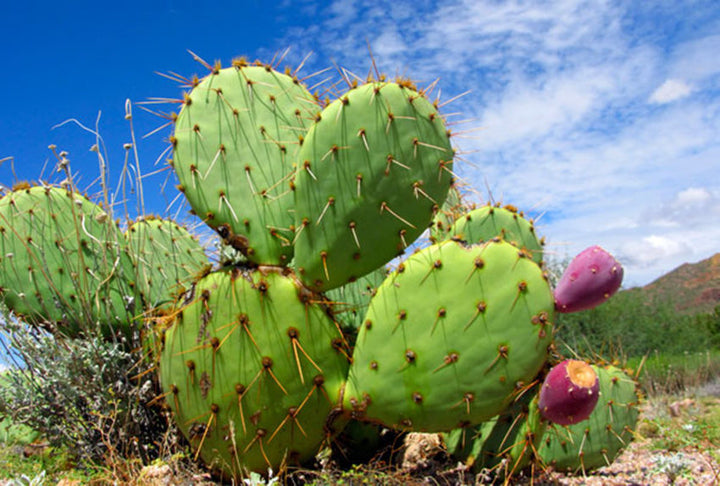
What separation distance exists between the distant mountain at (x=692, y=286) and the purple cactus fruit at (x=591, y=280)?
32801 millimetres

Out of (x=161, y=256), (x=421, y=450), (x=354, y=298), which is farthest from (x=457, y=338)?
(x=161, y=256)

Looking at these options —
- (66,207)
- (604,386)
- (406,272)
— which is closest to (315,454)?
(406,272)

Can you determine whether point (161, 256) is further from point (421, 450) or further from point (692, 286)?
point (692, 286)

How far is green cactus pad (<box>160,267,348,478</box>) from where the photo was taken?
2.35 meters

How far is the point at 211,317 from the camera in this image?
240 centimetres

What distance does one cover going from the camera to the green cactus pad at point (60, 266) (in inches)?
125

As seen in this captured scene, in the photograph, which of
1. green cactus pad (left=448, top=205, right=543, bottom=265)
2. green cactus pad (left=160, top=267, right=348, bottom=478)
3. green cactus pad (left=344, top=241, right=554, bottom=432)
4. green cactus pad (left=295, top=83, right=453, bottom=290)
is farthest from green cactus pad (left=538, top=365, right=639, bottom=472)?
green cactus pad (left=295, top=83, right=453, bottom=290)

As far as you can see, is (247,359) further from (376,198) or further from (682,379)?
(682,379)

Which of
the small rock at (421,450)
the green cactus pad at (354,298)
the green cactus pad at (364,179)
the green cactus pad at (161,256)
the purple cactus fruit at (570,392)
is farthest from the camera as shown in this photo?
the green cactus pad at (161,256)

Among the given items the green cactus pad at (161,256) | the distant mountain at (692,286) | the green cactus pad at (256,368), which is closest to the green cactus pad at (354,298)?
the green cactus pad at (256,368)

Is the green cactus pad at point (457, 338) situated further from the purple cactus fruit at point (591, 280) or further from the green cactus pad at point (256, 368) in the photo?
the green cactus pad at point (256, 368)

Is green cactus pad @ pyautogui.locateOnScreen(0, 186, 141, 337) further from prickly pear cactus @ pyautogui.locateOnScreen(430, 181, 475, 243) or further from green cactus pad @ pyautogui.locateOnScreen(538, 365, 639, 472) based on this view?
green cactus pad @ pyautogui.locateOnScreen(538, 365, 639, 472)

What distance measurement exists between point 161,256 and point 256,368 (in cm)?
158

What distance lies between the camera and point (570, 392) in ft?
6.89
